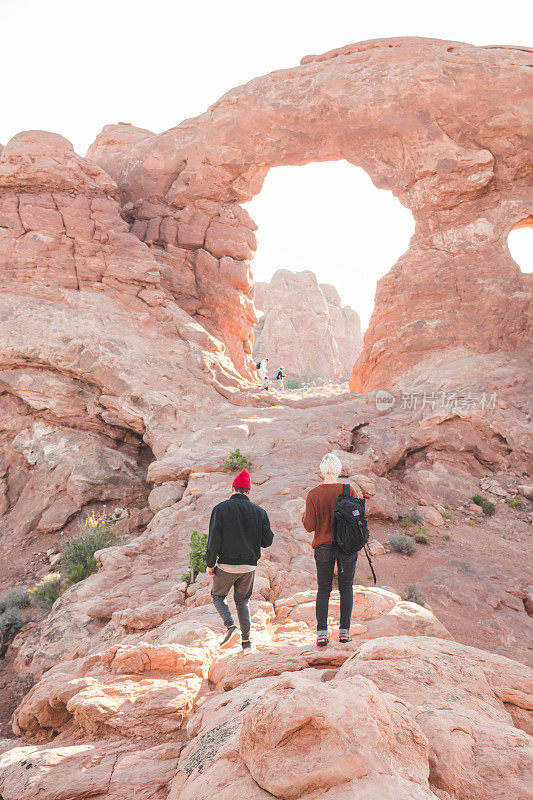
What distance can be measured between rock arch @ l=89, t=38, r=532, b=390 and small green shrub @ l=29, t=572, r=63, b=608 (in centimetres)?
1217

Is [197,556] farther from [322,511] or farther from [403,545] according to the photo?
[403,545]

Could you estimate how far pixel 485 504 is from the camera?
12102mm

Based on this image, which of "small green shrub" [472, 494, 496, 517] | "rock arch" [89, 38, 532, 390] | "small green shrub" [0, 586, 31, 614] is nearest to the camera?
"small green shrub" [0, 586, 31, 614]

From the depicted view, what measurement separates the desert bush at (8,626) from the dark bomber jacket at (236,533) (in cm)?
704

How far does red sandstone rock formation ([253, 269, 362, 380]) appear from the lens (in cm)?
4966

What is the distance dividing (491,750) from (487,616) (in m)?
6.18

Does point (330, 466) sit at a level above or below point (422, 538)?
above

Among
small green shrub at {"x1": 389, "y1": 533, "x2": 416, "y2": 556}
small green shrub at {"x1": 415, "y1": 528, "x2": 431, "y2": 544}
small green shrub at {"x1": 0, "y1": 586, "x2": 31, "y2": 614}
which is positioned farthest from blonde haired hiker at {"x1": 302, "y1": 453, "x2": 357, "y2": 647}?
small green shrub at {"x1": 0, "y1": 586, "x2": 31, "y2": 614}

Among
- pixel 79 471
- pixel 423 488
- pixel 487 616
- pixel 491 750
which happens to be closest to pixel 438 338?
pixel 423 488

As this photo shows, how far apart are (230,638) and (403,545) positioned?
19.5 feet

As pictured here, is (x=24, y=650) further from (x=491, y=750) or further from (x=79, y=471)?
(x=491, y=750)

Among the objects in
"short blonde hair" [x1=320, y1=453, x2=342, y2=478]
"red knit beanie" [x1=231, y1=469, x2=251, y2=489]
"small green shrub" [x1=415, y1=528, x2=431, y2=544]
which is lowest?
"small green shrub" [x1=415, y1=528, x2=431, y2=544]

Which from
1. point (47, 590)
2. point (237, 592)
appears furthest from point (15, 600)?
point (237, 592)

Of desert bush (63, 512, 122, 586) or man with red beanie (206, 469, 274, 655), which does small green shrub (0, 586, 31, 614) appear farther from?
man with red beanie (206, 469, 274, 655)
